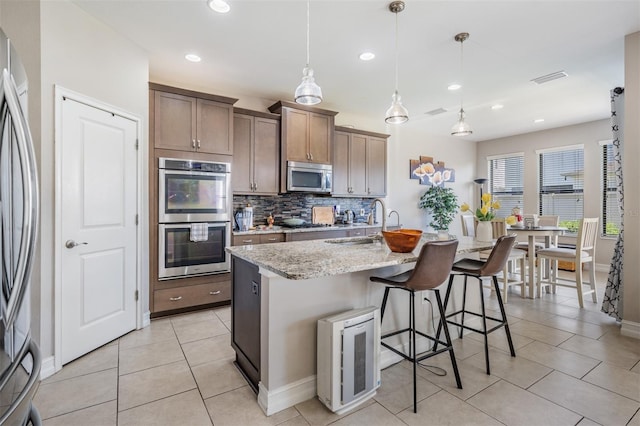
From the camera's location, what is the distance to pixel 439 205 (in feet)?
20.5

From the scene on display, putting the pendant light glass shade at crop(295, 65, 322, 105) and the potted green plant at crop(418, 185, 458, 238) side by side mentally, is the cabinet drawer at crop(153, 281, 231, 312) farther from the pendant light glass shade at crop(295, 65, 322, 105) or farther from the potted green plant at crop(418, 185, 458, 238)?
the potted green plant at crop(418, 185, 458, 238)

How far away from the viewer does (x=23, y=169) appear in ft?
3.10

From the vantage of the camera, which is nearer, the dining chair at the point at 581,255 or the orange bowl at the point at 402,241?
the orange bowl at the point at 402,241

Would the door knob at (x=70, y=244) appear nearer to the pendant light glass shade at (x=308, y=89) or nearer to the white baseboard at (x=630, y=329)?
the pendant light glass shade at (x=308, y=89)

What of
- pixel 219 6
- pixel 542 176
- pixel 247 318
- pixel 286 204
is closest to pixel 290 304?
pixel 247 318

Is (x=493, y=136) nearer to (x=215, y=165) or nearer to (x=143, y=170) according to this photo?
(x=215, y=165)

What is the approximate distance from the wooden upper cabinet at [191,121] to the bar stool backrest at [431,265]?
2666 millimetres

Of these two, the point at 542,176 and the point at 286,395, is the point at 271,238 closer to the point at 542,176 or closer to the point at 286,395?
the point at 286,395

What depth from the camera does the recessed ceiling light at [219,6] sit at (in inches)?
93.4

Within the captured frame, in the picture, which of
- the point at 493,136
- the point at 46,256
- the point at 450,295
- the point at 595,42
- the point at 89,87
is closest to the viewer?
the point at 46,256

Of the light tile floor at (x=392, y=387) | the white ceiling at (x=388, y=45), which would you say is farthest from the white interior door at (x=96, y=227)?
the white ceiling at (x=388, y=45)

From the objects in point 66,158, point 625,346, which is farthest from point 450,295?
point 66,158

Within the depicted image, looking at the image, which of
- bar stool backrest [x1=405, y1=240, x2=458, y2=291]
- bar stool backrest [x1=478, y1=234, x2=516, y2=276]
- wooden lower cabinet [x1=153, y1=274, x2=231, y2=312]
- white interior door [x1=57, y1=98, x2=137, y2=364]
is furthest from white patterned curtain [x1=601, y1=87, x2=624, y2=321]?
white interior door [x1=57, y1=98, x2=137, y2=364]

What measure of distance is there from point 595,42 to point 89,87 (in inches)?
176
